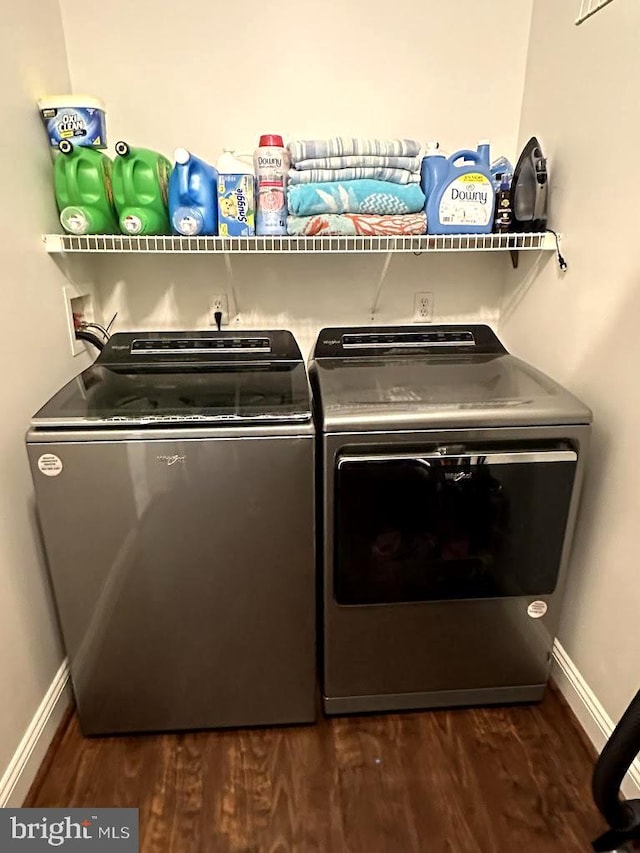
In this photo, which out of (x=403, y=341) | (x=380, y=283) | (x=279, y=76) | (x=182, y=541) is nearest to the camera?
(x=182, y=541)

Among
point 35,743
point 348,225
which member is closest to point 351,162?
point 348,225

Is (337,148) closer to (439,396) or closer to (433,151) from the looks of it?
(433,151)

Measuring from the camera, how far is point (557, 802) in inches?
55.1

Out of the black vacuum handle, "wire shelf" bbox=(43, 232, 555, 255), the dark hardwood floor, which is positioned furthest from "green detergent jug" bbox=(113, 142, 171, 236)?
the black vacuum handle

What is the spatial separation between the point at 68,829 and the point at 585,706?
1.32 m

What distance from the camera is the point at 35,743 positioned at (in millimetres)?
1449

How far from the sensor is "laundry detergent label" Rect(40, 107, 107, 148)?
150cm

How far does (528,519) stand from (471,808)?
0.71 metres

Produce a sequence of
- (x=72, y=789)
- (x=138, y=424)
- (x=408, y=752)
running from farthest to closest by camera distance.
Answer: (x=408, y=752) < (x=72, y=789) < (x=138, y=424)

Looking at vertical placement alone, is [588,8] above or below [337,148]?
above

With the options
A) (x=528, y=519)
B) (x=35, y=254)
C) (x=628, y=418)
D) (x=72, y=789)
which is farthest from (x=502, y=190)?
(x=72, y=789)

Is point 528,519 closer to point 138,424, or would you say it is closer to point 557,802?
point 557,802

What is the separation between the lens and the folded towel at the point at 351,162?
5.12 ft

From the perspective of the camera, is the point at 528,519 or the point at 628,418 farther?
the point at 528,519
